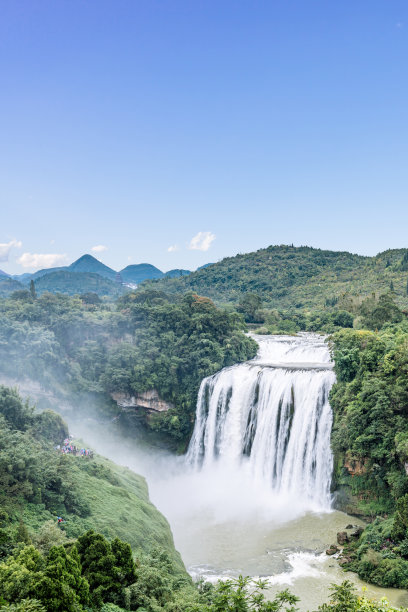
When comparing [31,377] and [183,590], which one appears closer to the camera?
[183,590]

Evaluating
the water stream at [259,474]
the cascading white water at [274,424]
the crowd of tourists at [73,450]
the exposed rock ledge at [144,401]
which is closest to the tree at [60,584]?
the water stream at [259,474]

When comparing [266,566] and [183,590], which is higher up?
[183,590]

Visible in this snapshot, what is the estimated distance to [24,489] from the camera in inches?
484

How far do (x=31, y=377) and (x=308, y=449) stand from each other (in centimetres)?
1817

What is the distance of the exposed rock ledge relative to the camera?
29.0 meters

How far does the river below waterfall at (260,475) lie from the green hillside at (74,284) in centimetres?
9474

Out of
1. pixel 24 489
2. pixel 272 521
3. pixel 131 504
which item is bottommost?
pixel 272 521

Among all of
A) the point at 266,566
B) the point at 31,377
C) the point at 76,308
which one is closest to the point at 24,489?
the point at 266,566

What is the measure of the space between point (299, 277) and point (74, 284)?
83477 mm

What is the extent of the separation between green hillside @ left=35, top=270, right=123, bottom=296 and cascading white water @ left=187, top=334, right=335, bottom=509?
312 ft

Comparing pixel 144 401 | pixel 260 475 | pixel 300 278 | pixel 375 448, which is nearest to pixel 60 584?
pixel 375 448

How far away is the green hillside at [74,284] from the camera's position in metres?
123

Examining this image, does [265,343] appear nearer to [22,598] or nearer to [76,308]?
[76,308]

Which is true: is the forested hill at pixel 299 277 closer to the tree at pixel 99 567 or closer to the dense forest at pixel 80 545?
the dense forest at pixel 80 545
